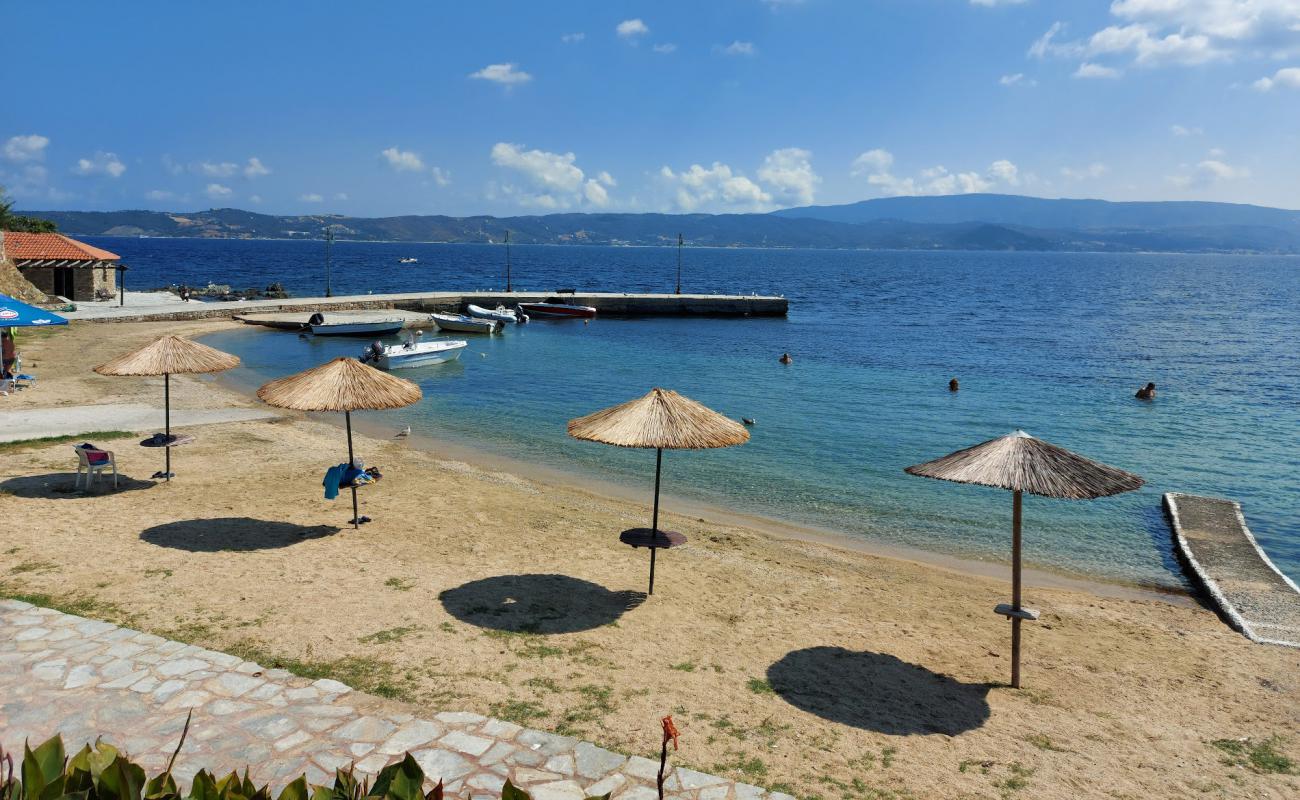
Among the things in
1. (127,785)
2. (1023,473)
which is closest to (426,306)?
(1023,473)

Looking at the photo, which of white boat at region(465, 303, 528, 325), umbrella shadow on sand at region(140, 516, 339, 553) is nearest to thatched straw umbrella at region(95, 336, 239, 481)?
umbrella shadow on sand at region(140, 516, 339, 553)

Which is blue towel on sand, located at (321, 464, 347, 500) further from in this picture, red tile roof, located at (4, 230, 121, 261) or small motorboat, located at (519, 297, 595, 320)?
small motorboat, located at (519, 297, 595, 320)

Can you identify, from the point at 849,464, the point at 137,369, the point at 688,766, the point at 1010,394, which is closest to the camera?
the point at 688,766

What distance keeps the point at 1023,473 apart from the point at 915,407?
21.1 metres

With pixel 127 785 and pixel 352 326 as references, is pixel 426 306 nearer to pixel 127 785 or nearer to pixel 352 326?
pixel 352 326

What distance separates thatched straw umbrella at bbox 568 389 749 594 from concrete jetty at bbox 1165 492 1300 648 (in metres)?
7.23

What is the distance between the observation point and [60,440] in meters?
16.1

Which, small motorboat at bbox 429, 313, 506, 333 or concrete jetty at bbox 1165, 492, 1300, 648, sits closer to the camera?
concrete jetty at bbox 1165, 492, 1300, 648

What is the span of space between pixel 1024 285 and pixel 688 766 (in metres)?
125

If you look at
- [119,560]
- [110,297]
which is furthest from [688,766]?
[110,297]

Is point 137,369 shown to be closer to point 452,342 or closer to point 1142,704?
point 1142,704

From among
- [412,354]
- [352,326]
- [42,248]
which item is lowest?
[412,354]

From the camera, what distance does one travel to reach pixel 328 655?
791cm

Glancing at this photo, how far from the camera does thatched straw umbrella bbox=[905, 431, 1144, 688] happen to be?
808cm
